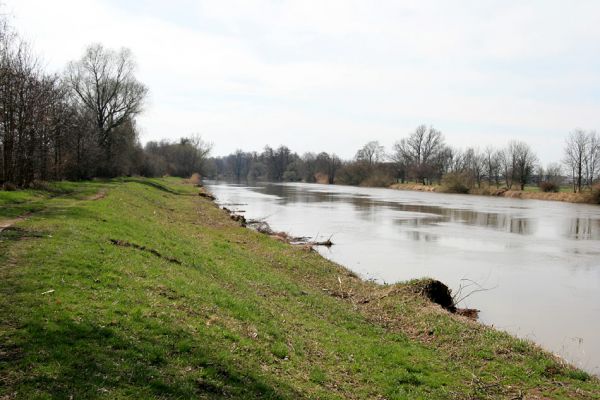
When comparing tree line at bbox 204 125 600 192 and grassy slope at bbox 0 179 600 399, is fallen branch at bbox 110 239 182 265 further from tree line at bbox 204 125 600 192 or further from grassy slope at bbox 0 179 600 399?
tree line at bbox 204 125 600 192

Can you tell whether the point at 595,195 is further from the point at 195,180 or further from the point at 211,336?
the point at 211,336

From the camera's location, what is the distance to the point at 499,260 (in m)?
20.4

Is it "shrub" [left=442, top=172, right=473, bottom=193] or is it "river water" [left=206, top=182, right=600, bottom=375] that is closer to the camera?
"river water" [left=206, top=182, right=600, bottom=375]

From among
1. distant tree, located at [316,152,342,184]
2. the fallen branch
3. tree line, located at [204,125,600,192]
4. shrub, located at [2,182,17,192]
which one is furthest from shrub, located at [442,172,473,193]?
the fallen branch

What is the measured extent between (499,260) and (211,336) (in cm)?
1690

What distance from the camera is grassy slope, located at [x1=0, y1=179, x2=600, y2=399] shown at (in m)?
5.21

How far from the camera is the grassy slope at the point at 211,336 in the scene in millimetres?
5211

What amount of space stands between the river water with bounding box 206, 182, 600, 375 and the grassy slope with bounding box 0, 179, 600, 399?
2872 millimetres

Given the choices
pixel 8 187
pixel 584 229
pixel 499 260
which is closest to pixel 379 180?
pixel 584 229

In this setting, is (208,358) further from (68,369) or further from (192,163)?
(192,163)

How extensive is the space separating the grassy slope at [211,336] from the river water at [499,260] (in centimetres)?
287

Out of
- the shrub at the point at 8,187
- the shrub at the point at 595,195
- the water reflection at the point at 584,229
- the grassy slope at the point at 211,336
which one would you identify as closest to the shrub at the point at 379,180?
the shrub at the point at 595,195

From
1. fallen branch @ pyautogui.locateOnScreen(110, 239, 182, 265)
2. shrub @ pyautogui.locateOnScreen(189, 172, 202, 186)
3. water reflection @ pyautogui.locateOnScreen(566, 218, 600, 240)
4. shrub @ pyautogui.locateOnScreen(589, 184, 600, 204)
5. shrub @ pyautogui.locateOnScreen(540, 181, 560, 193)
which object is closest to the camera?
fallen branch @ pyautogui.locateOnScreen(110, 239, 182, 265)

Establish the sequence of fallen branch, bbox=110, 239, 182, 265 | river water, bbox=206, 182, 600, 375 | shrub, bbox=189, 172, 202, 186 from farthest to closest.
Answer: shrub, bbox=189, 172, 202, 186 < river water, bbox=206, 182, 600, 375 < fallen branch, bbox=110, 239, 182, 265
